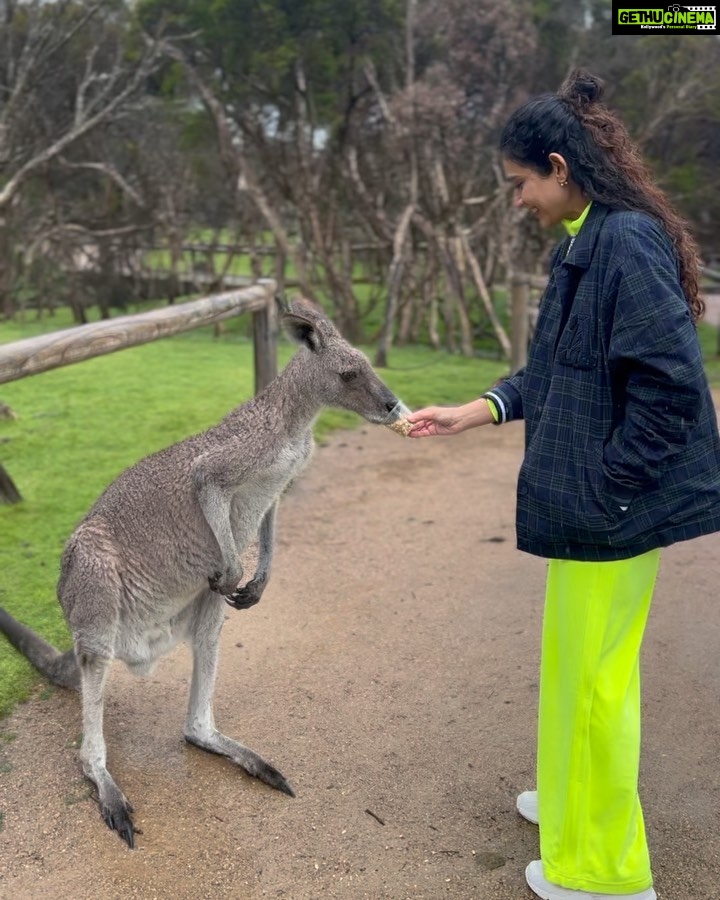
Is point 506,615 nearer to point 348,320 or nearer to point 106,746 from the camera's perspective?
point 106,746

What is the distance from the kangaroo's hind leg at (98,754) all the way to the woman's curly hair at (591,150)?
5.00ft

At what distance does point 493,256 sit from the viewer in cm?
1077

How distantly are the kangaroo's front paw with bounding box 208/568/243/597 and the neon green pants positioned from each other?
2.63 ft

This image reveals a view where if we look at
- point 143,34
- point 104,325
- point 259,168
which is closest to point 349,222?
point 259,168

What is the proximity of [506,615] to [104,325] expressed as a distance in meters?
1.95

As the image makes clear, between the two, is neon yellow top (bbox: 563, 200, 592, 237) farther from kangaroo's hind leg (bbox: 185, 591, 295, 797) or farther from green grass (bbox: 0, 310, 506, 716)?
green grass (bbox: 0, 310, 506, 716)

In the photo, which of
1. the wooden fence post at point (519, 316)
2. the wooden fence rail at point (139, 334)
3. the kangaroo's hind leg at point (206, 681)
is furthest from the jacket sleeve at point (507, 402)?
the wooden fence post at point (519, 316)

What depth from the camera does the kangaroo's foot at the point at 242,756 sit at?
2324 mm

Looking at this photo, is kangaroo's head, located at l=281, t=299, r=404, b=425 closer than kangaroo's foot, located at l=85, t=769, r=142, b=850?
No

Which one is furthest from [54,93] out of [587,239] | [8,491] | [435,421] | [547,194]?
[587,239]

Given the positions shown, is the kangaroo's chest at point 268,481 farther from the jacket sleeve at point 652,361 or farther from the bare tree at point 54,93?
the bare tree at point 54,93

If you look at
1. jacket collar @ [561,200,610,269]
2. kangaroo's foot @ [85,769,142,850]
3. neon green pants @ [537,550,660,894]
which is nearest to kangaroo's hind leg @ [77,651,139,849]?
kangaroo's foot @ [85,769,142,850]

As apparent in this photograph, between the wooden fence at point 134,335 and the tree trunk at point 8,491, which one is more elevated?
the wooden fence at point 134,335

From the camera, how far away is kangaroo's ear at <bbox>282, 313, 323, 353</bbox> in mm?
2191
